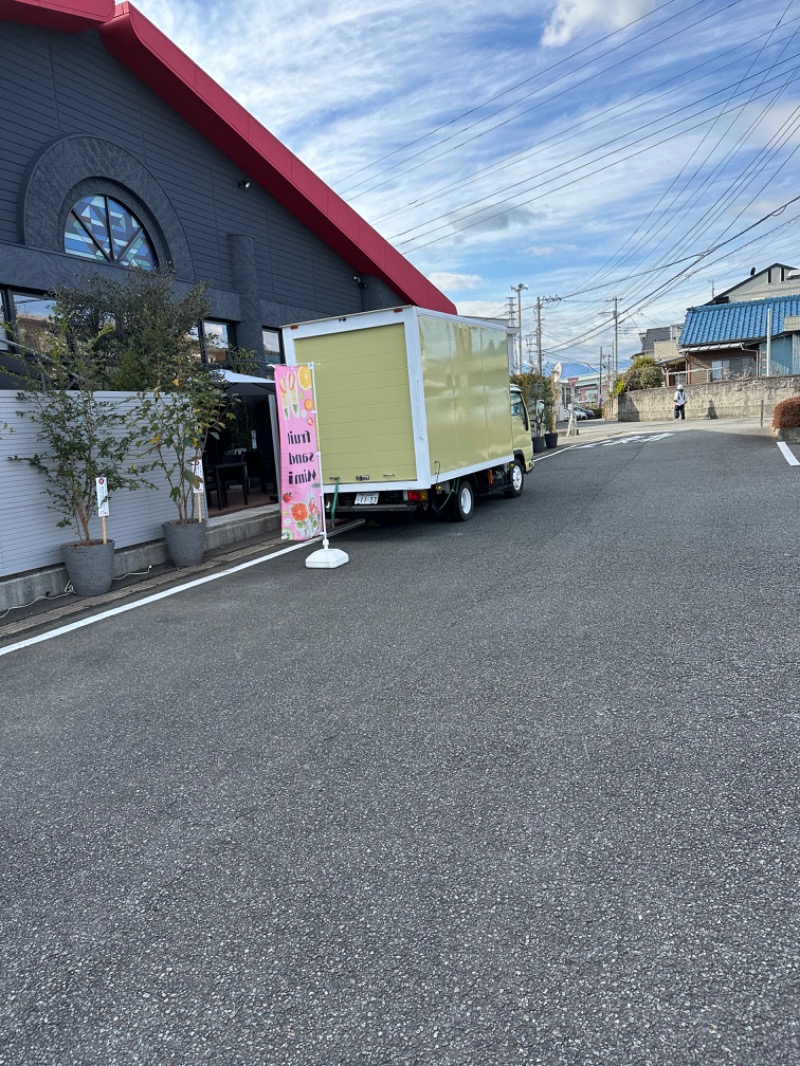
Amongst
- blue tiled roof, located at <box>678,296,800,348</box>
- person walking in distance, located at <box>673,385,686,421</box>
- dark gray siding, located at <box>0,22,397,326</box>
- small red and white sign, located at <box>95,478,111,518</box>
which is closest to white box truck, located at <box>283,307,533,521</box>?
→ small red and white sign, located at <box>95,478,111,518</box>

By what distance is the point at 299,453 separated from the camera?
8.09m

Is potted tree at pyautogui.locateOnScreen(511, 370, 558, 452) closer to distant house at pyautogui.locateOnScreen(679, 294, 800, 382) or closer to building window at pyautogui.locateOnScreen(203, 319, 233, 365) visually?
building window at pyautogui.locateOnScreen(203, 319, 233, 365)

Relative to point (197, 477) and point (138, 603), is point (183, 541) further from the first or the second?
point (138, 603)

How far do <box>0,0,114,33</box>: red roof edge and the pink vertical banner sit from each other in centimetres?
770

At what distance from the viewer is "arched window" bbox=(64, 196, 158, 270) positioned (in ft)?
38.5

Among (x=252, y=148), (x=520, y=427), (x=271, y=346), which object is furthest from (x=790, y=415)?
(x=252, y=148)

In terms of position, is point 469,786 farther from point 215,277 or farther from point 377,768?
point 215,277

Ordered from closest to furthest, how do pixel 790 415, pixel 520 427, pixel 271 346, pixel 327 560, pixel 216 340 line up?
pixel 327 560 → pixel 520 427 → pixel 216 340 → pixel 271 346 → pixel 790 415

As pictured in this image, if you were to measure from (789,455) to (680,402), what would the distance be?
18.3 meters

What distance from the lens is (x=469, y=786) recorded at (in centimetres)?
308

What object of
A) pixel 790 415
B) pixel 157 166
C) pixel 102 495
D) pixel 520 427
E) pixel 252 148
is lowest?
pixel 102 495

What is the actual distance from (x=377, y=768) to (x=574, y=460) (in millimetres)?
15995

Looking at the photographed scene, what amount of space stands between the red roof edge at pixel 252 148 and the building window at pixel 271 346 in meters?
3.07

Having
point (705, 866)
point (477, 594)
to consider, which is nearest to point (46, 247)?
point (477, 594)
